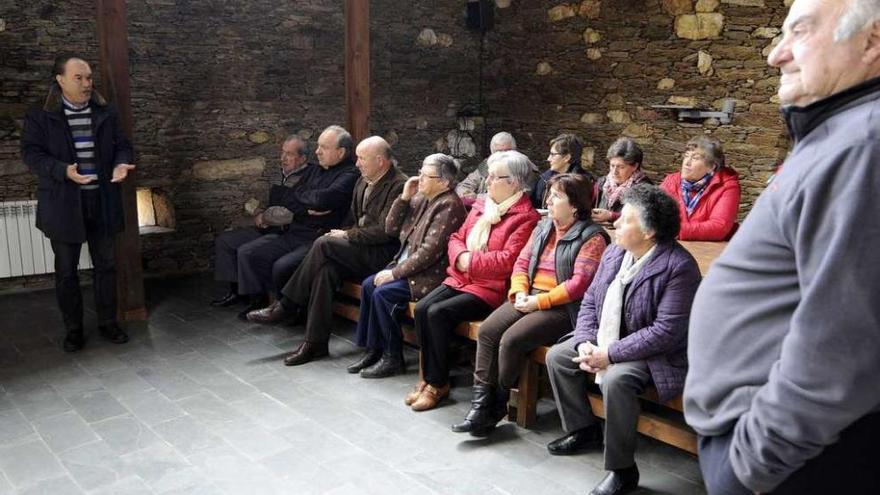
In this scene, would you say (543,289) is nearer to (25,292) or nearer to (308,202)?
(308,202)

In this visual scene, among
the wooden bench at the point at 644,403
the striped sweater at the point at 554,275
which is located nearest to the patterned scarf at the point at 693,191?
the wooden bench at the point at 644,403

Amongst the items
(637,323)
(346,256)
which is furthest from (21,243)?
(637,323)

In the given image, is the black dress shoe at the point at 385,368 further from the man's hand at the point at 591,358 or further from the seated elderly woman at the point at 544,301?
the man's hand at the point at 591,358

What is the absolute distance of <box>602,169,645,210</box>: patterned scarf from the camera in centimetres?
435

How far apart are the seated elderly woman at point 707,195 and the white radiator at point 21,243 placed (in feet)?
13.2

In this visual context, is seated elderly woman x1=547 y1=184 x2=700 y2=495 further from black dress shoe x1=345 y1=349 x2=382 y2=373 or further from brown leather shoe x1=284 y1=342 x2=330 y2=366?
brown leather shoe x1=284 y1=342 x2=330 y2=366

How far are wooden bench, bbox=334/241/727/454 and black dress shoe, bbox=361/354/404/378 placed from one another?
0.44 feet

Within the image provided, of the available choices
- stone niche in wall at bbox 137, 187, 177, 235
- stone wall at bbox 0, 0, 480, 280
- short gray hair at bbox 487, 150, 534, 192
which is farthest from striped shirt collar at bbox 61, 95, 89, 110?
short gray hair at bbox 487, 150, 534, 192

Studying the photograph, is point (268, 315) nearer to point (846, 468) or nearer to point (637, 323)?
point (637, 323)

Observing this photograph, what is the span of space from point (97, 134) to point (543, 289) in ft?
9.00

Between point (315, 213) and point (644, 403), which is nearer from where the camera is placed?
point (644, 403)

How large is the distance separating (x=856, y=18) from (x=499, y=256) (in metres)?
2.27

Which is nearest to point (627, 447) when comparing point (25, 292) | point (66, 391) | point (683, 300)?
point (683, 300)

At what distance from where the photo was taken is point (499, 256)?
3344mm
